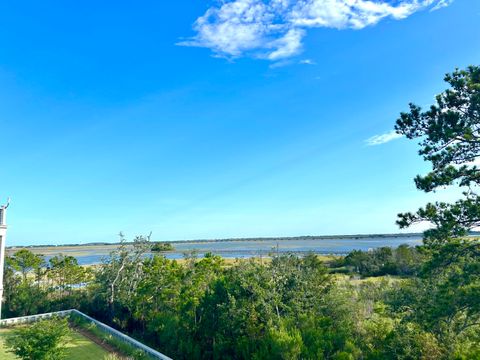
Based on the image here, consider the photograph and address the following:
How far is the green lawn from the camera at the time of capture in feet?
59.6

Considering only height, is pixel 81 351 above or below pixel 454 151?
below

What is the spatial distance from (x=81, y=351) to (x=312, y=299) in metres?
12.8

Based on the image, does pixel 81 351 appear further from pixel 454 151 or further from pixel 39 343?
pixel 454 151

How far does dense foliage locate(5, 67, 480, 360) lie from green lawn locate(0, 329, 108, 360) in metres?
3.74

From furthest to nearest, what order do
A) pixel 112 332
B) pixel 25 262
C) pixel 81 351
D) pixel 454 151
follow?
pixel 25 262 < pixel 112 332 < pixel 81 351 < pixel 454 151

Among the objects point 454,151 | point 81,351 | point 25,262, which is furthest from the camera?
point 25,262

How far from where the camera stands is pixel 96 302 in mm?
29844

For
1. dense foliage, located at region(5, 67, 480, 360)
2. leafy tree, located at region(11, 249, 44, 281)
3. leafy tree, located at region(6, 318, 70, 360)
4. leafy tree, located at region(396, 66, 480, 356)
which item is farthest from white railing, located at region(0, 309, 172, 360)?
leafy tree, located at region(396, 66, 480, 356)

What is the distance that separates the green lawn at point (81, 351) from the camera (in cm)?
1816

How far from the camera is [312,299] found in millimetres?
19844

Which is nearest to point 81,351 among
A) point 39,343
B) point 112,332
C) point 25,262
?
point 112,332

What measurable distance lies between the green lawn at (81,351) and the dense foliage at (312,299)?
3737 millimetres

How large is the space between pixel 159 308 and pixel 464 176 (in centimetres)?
2094

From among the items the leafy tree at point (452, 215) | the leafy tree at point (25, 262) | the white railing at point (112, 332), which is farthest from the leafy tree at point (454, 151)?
the leafy tree at point (25, 262)
